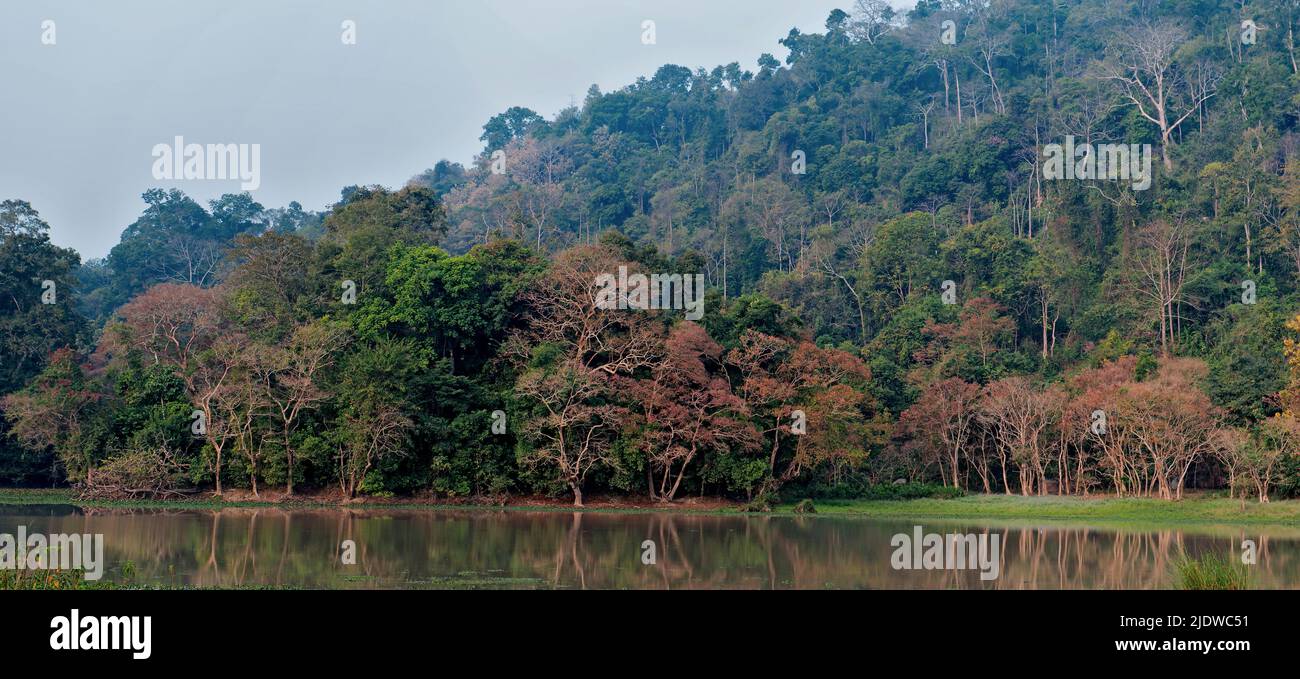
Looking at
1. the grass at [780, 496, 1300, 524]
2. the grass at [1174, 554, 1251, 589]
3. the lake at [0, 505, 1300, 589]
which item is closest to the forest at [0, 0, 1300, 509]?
the grass at [780, 496, 1300, 524]

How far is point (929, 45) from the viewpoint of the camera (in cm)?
7900

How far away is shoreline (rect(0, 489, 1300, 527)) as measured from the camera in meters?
31.0

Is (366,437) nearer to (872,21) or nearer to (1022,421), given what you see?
(1022,421)

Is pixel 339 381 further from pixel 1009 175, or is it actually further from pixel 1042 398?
pixel 1009 175

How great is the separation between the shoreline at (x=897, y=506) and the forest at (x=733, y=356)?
56 cm

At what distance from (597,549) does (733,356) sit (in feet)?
39.5

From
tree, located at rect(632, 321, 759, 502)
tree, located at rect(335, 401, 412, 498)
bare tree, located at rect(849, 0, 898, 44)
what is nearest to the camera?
tree, located at rect(335, 401, 412, 498)

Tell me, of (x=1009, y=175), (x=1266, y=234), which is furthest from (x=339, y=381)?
(x=1009, y=175)

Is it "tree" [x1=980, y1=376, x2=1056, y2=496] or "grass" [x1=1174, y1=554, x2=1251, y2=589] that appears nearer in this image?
"grass" [x1=1174, y1=554, x2=1251, y2=589]

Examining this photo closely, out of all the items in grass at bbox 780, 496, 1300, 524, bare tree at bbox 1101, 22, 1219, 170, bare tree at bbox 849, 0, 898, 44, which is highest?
bare tree at bbox 849, 0, 898, 44

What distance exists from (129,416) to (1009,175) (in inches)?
1739

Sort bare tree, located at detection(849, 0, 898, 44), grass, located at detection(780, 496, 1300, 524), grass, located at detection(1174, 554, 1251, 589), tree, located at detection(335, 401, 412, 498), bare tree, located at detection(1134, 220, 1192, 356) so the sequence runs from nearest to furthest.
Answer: grass, located at detection(1174, 554, 1251, 589), grass, located at detection(780, 496, 1300, 524), tree, located at detection(335, 401, 412, 498), bare tree, located at detection(1134, 220, 1192, 356), bare tree, located at detection(849, 0, 898, 44)

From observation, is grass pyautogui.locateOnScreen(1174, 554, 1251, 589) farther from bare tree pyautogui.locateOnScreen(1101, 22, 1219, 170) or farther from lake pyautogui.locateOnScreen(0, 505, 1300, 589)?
bare tree pyautogui.locateOnScreen(1101, 22, 1219, 170)

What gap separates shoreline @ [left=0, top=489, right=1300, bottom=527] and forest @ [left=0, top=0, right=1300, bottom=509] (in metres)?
0.56
